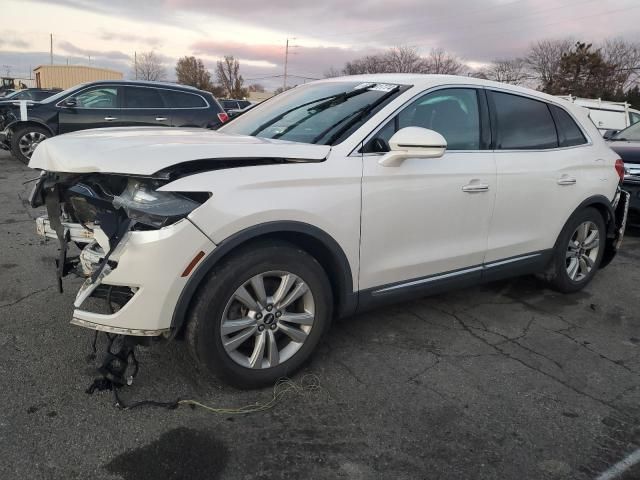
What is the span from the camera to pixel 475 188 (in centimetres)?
364

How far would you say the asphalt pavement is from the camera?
2.38 m

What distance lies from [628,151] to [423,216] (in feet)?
16.6

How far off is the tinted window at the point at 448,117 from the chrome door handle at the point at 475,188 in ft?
0.91

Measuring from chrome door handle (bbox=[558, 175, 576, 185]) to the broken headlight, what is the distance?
312 centimetres

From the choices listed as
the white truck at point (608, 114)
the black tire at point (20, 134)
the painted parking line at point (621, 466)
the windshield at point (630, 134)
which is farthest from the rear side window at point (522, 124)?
the white truck at point (608, 114)

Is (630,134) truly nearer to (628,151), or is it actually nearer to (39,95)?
(628,151)

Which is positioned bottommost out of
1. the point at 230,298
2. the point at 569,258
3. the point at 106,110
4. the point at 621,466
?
the point at 621,466

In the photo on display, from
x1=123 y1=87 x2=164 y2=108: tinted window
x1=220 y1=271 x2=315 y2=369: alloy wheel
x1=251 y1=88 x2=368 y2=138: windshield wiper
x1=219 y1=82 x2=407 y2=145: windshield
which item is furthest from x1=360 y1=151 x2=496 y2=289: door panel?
x1=123 y1=87 x2=164 y2=108: tinted window

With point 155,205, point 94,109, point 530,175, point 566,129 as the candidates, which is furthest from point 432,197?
point 94,109

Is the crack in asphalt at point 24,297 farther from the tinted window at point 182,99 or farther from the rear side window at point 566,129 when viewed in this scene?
the tinted window at point 182,99

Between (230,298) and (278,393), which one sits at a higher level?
(230,298)

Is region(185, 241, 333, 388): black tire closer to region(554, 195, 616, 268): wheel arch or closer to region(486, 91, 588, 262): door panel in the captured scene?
region(486, 91, 588, 262): door panel

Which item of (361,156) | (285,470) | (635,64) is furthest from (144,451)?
(635,64)

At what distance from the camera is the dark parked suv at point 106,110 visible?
10.8 m
